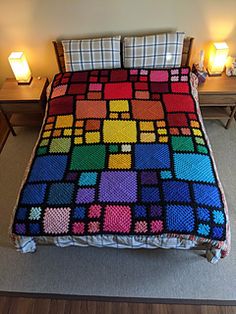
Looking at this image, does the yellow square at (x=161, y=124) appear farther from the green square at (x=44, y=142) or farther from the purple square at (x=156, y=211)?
the green square at (x=44, y=142)

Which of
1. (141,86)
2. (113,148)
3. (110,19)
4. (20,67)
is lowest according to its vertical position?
(113,148)

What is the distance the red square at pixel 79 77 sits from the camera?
2142 mm

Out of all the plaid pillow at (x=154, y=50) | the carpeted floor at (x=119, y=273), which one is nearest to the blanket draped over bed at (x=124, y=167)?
the plaid pillow at (x=154, y=50)

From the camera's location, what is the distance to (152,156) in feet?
5.17

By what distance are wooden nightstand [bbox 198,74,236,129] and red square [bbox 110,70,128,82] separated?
0.67m

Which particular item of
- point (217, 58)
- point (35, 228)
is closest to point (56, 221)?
point (35, 228)

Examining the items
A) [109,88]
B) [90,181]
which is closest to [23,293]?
[90,181]

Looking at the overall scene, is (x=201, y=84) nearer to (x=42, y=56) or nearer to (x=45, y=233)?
(x=42, y=56)

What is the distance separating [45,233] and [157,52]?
1.71 meters

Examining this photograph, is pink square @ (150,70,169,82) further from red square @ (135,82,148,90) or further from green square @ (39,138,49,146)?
green square @ (39,138,49,146)

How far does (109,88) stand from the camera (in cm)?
206

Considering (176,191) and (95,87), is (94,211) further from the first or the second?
(95,87)

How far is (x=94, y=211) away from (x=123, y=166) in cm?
35

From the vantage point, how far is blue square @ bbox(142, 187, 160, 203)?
1365mm
